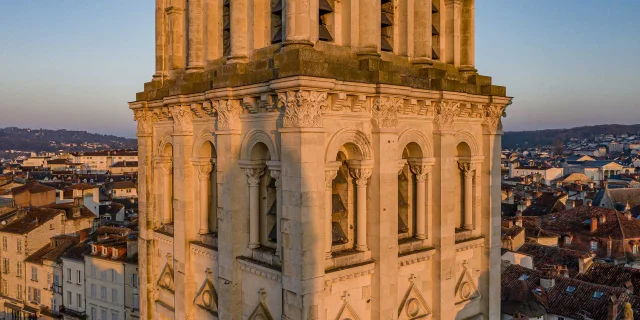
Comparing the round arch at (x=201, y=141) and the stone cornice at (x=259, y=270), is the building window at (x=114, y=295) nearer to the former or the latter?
the round arch at (x=201, y=141)

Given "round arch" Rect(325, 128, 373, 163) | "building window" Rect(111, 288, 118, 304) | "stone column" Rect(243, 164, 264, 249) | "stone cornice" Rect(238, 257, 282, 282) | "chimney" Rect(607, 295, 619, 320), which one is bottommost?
"building window" Rect(111, 288, 118, 304)

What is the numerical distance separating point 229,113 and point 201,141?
3.02 meters

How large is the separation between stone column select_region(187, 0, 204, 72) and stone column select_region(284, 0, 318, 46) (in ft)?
18.9

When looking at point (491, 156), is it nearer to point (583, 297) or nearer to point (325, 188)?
point (325, 188)

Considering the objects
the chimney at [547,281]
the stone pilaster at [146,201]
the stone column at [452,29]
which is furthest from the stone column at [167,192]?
the chimney at [547,281]

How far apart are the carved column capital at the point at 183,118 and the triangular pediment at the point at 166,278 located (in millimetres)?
6146

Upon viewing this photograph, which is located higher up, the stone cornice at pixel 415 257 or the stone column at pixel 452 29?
the stone column at pixel 452 29

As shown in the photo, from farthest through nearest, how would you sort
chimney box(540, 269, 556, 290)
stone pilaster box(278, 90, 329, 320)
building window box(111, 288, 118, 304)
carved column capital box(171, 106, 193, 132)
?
building window box(111, 288, 118, 304) → chimney box(540, 269, 556, 290) → carved column capital box(171, 106, 193, 132) → stone pilaster box(278, 90, 329, 320)

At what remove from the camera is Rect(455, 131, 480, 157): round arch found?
19156mm

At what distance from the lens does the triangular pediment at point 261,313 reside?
15.7 m

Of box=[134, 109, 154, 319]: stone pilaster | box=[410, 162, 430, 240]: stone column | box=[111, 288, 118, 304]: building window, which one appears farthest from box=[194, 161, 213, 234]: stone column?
box=[111, 288, 118, 304]: building window

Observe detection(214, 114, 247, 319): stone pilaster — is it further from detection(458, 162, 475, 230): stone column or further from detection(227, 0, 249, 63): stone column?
detection(458, 162, 475, 230): stone column

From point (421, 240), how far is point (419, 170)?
244 cm

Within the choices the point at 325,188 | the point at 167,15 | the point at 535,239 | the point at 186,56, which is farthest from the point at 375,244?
the point at 535,239
